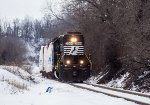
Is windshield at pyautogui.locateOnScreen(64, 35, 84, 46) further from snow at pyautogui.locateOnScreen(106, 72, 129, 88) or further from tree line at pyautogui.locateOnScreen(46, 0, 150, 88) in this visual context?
snow at pyautogui.locateOnScreen(106, 72, 129, 88)

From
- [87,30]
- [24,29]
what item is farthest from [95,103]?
[24,29]

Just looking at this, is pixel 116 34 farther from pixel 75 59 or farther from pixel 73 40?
pixel 75 59

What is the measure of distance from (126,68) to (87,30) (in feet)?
30.8

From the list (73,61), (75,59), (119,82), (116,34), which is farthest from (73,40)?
(119,82)

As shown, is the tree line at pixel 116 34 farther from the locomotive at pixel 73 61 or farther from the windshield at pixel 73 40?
the windshield at pixel 73 40

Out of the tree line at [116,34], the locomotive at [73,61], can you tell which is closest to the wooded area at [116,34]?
the tree line at [116,34]

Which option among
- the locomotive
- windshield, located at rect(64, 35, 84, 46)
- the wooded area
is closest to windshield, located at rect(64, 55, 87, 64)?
the locomotive

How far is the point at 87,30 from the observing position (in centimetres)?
3725

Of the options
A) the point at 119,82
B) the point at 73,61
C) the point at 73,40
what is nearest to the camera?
the point at 119,82

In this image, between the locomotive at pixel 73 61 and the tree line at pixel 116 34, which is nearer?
the tree line at pixel 116 34

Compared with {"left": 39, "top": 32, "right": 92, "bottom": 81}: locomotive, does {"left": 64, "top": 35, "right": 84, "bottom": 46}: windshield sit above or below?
above

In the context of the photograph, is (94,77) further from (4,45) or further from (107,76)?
(4,45)

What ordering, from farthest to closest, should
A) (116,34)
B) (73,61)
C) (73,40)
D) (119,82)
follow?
(116,34)
(73,40)
(73,61)
(119,82)

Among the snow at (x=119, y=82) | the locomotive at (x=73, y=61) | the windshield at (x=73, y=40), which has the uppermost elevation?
the windshield at (x=73, y=40)
